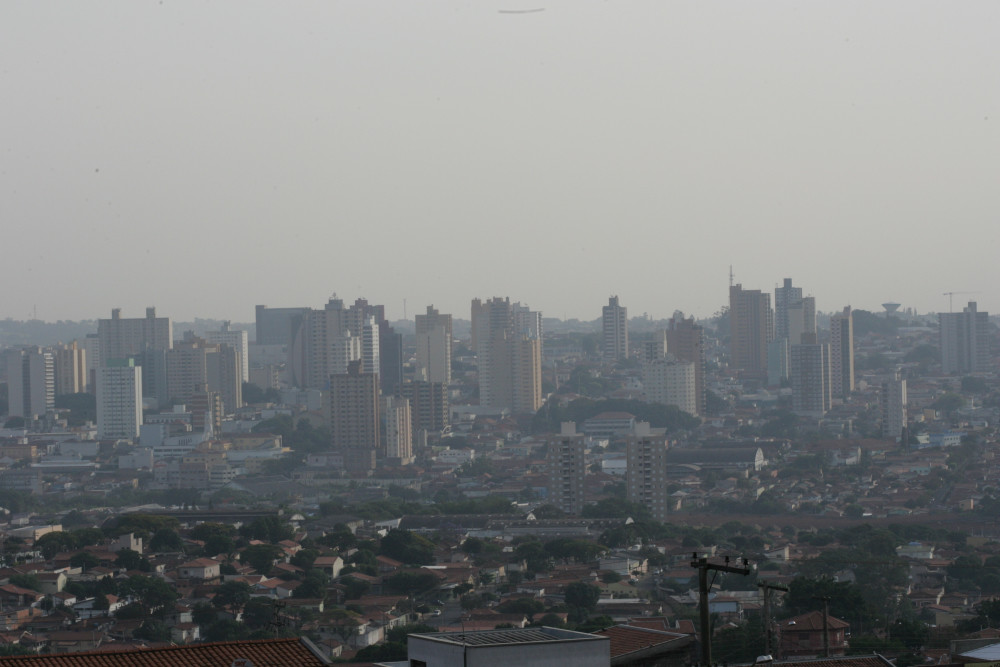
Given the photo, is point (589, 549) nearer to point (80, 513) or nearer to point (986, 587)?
point (986, 587)

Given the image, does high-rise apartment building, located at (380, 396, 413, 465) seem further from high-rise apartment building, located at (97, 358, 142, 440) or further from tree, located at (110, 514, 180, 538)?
tree, located at (110, 514, 180, 538)

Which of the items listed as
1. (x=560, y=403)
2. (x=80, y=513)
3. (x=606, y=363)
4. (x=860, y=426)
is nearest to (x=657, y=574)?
(x=80, y=513)

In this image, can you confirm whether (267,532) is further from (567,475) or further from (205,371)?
(205,371)

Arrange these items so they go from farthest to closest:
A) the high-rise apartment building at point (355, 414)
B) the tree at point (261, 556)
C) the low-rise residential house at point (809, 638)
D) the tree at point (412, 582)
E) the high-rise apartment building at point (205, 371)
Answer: the high-rise apartment building at point (205, 371)
the high-rise apartment building at point (355, 414)
the tree at point (261, 556)
the tree at point (412, 582)
the low-rise residential house at point (809, 638)

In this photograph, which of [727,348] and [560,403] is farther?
[727,348]

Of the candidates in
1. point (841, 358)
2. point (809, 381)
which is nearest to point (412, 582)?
point (809, 381)

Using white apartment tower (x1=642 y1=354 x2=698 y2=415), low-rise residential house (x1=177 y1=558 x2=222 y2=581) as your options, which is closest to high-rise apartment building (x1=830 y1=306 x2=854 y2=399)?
white apartment tower (x1=642 y1=354 x2=698 y2=415)

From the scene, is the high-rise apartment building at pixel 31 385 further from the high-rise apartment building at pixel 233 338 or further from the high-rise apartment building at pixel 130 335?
the high-rise apartment building at pixel 233 338

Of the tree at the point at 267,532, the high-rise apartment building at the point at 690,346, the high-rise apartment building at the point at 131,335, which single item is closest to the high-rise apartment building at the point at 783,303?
→ the high-rise apartment building at the point at 690,346
